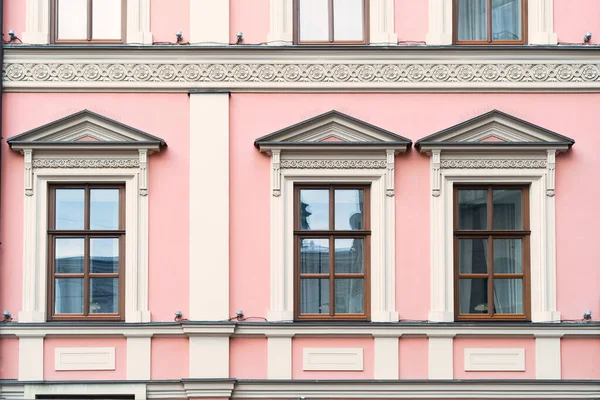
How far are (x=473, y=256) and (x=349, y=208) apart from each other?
1857 millimetres

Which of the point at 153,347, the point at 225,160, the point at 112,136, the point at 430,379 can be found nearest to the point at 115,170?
the point at 112,136

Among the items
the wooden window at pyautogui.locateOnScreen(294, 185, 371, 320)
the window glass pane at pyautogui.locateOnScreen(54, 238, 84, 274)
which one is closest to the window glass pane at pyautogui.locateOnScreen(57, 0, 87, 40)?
the window glass pane at pyautogui.locateOnScreen(54, 238, 84, 274)

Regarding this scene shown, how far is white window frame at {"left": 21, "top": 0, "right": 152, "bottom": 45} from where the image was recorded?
1446 centimetres

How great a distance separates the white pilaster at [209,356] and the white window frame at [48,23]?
166 inches

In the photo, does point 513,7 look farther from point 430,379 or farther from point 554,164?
point 430,379

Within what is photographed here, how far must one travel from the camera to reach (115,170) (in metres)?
14.2

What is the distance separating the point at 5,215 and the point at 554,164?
7605 mm

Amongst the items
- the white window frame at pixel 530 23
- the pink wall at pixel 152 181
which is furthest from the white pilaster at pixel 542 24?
the pink wall at pixel 152 181

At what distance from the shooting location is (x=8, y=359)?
14.0 metres

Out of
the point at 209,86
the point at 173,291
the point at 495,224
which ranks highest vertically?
the point at 209,86

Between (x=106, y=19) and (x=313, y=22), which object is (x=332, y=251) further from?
(x=106, y=19)

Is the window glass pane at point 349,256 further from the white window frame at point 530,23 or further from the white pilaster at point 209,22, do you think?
the white pilaster at point 209,22

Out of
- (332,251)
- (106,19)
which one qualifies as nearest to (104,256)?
(332,251)

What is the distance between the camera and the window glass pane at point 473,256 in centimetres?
1441
